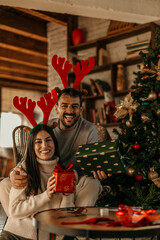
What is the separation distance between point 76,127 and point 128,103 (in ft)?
1.74

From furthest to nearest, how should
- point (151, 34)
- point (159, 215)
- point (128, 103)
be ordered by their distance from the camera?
point (151, 34)
point (128, 103)
point (159, 215)

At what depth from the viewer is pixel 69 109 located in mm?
2430

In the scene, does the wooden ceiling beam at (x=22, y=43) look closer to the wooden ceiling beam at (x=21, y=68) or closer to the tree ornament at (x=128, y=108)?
the wooden ceiling beam at (x=21, y=68)

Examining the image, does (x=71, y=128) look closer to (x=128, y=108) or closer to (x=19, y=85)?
(x=128, y=108)

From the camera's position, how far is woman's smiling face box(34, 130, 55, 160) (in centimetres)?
206

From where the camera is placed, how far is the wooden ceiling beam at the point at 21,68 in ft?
20.6

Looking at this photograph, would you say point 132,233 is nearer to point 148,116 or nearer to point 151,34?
point 148,116

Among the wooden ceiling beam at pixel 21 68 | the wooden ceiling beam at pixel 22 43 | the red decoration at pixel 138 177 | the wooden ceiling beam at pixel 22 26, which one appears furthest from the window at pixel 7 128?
the red decoration at pixel 138 177

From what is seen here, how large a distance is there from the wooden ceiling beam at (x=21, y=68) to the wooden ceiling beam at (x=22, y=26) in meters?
1.03

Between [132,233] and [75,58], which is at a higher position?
[75,58]

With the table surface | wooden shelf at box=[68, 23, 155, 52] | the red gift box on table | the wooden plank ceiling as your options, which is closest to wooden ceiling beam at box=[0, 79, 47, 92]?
the wooden plank ceiling

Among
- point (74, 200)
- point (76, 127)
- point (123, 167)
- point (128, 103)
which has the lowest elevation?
point (74, 200)

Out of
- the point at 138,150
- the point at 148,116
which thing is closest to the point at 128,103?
the point at 148,116

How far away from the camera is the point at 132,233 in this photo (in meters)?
1.27
